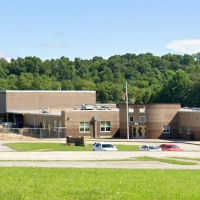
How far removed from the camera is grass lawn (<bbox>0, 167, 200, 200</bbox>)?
1898cm

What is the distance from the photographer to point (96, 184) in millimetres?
22141

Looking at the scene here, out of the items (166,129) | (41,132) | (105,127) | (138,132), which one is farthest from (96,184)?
(41,132)

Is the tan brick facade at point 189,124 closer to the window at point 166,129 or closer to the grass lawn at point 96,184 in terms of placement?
the window at point 166,129

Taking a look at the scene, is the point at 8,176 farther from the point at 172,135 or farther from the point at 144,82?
the point at 144,82

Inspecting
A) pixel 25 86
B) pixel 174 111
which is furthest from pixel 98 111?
pixel 25 86

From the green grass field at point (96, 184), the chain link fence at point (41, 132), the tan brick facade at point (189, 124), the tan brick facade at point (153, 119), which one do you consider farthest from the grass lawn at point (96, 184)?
the chain link fence at point (41, 132)

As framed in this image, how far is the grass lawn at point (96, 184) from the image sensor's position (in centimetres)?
1898

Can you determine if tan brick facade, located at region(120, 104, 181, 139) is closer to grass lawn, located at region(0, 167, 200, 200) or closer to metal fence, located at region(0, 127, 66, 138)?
metal fence, located at region(0, 127, 66, 138)

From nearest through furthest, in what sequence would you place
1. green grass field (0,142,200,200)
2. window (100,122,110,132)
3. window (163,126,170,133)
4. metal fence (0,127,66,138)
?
green grass field (0,142,200,200) → window (163,126,170,133) → metal fence (0,127,66,138) → window (100,122,110,132)

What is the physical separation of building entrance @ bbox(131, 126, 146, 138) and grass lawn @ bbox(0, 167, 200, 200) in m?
52.9

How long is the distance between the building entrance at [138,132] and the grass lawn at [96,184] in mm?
52903

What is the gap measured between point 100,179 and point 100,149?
1250 inches

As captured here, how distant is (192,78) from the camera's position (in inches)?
6230

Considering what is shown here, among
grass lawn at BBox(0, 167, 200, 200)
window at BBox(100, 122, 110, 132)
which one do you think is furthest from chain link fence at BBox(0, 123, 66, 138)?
grass lawn at BBox(0, 167, 200, 200)
